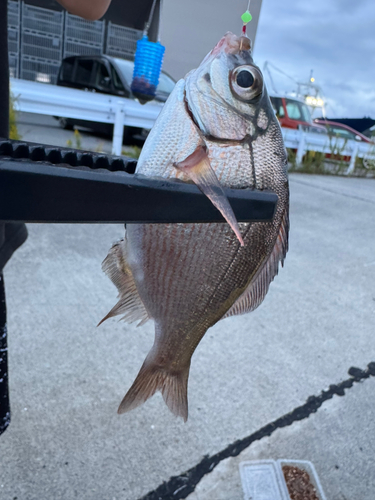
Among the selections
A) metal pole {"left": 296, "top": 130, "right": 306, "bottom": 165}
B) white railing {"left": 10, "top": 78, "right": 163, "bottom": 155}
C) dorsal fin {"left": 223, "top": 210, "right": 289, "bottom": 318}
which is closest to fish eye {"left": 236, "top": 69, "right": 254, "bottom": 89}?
dorsal fin {"left": 223, "top": 210, "right": 289, "bottom": 318}

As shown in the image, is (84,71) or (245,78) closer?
(245,78)

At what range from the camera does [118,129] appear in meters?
5.15

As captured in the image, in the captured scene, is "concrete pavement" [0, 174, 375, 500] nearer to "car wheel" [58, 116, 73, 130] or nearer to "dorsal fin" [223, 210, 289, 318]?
"dorsal fin" [223, 210, 289, 318]

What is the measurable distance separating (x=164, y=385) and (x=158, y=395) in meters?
0.74

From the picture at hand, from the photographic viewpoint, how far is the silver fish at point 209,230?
0.75 metres

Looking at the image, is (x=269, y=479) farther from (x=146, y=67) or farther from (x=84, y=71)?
(x=84, y=71)

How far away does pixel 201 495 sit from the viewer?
1278mm

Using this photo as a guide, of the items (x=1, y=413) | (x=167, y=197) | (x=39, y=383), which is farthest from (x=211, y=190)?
(x=39, y=383)

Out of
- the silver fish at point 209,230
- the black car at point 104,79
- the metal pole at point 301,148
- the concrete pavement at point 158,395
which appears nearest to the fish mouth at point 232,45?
the silver fish at point 209,230

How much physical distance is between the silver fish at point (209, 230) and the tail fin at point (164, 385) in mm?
23

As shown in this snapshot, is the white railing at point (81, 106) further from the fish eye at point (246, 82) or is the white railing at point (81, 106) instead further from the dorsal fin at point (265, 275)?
the dorsal fin at point (265, 275)

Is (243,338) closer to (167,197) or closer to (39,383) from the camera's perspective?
(39,383)

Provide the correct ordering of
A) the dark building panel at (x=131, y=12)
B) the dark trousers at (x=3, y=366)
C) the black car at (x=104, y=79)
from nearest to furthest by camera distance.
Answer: the dark trousers at (x=3, y=366)
the dark building panel at (x=131, y=12)
the black car at (x=104, y=79)

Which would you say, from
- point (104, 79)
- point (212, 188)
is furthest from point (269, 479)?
point (104, 79)
